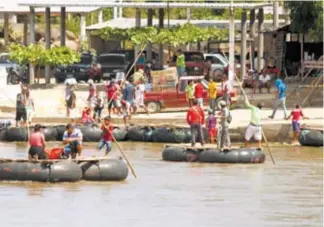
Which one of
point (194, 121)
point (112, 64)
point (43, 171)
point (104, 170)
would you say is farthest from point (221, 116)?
point (112, 64)

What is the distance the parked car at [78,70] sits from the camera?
58.2 meters

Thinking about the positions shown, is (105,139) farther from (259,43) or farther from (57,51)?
(259,43)

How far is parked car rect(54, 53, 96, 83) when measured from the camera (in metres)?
58.2

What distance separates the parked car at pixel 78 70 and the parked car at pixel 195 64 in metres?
3.63

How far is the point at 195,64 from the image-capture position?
187ft

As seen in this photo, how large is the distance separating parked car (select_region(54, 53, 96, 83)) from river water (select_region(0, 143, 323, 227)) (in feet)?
65.2

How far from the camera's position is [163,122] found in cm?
4638

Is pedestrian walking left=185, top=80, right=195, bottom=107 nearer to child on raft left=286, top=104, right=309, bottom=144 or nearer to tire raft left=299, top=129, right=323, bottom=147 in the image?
child on raft left=286, top=104, right=309, bottom=144

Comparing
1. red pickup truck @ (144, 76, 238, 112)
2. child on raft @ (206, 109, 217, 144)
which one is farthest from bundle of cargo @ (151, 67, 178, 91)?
child on raft @ (206, 109, 217, 144)

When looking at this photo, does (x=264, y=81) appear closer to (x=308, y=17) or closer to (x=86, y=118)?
(x=308, y=17)

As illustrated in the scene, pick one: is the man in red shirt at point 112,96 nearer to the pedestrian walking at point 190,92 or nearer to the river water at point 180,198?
the pedestrian walking at point 190,92

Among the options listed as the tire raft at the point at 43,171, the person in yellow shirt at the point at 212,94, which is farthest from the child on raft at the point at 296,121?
the tire raft at the point at 43,171

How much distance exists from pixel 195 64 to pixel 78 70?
4953 mm

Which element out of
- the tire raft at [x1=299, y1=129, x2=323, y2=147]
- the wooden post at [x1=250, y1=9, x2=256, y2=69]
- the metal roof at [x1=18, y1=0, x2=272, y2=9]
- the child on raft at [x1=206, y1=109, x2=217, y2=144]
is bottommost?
the tire raft at [x1=299, y1=129, x2=323, y2=147]
